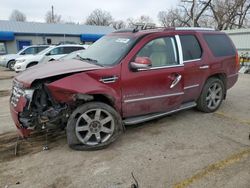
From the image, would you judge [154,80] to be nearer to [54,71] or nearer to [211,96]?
[54,71]

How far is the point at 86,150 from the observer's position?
146 inches

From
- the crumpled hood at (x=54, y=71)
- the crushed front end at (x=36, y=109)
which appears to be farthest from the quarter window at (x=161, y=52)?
the crushed front end at (x=36, y=109)

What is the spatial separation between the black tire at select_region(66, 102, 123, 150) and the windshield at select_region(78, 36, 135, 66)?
779mm

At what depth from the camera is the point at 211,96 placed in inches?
214

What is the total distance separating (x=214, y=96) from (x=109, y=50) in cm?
278

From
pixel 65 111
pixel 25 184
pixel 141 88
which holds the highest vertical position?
pixel 141 88

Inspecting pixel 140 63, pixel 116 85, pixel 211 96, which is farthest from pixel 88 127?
pixel 211 96

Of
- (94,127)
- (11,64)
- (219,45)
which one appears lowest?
(11,64)

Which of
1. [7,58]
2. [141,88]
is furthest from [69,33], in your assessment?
[141,88]

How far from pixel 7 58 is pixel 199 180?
692 inches

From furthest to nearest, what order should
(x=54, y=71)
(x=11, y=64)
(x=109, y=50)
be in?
(x=11, y=64) < (x=109, y=50) < (x=54, y=71)

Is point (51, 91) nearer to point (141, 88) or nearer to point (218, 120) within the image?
point (141, 88)

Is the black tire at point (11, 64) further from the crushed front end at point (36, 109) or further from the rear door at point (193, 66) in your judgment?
the rear door at point (193, 66)

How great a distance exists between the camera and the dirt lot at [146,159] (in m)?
2.96
